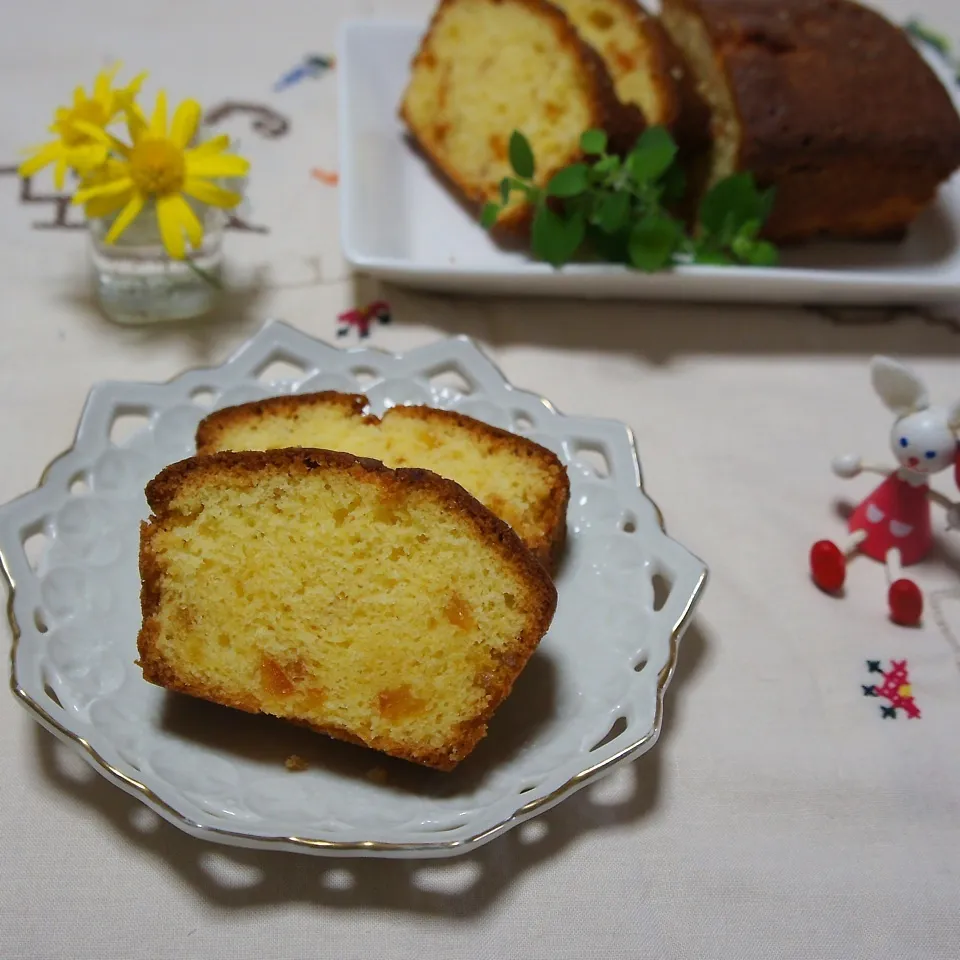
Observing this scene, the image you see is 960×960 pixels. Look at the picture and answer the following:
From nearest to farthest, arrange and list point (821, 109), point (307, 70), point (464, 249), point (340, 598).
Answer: point (340, 598)
point (821, 109)
point (464, 249)
point (307, 70)

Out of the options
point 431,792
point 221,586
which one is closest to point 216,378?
point 221,586

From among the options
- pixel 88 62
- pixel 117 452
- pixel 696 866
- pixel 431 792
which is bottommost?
pixel 696 866

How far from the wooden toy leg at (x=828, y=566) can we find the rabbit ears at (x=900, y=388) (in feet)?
0.81

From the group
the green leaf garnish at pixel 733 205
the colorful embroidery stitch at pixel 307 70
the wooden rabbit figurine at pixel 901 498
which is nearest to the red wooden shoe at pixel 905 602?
the wooden rabbit figurine at pixel 901 498

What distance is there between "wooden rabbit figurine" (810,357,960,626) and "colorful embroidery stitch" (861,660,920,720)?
95 mm

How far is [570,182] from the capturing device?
1835 mm

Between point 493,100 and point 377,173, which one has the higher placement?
point 493,100

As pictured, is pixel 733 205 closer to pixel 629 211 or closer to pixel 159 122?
pixel 629 211

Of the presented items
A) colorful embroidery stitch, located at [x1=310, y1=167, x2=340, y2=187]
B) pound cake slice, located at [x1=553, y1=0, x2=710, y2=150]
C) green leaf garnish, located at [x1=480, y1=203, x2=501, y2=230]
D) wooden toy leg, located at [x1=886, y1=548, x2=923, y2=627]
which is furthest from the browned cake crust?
wooden toy leg, located at [x1=886, y1=548, x2=923, y2=627]

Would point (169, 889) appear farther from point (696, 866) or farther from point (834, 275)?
point (834, 275)

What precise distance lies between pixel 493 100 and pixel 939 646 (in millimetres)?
1404

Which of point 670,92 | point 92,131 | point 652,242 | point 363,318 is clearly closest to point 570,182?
point 652,242

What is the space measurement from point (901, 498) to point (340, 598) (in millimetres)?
972

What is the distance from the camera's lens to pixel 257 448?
1451mm
